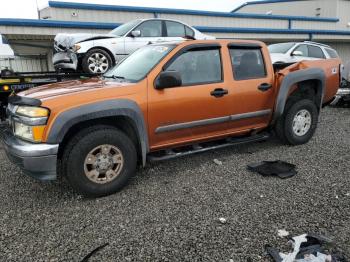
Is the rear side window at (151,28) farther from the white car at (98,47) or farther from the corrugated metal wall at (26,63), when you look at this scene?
the corrugated metal wall at (26,63)

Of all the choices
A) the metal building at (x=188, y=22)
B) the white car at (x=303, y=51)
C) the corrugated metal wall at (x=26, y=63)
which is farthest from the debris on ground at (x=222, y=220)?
the corrugated metal wall at (x=26, y=63)

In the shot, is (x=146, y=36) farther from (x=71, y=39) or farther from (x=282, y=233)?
(x=282, y=233)

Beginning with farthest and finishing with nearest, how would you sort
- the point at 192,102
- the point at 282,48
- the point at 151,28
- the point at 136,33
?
the point at 282,48 → the point at 151,28 → the point at 136,33 → the point at 192,102

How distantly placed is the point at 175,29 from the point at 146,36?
1028 millimetres

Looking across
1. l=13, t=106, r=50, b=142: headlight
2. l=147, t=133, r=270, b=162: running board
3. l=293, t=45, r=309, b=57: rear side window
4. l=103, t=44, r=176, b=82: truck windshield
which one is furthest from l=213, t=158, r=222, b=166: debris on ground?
l=293, t=45, r=309, b=57: rear side window

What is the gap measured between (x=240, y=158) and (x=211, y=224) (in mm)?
2108

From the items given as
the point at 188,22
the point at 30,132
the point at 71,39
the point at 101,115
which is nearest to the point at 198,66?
the point at 101,115

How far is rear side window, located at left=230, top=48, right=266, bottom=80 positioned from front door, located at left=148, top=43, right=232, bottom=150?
29cm

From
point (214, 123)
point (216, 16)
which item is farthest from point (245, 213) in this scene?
point (216, 16)

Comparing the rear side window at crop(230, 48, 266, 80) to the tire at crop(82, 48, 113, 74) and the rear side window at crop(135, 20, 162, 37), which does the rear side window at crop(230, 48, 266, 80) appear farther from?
the rear side window at crop(135, 20, 162, 37)

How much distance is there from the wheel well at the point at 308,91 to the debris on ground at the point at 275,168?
1392 mm

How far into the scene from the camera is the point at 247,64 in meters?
4.96

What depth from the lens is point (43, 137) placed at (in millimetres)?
3389

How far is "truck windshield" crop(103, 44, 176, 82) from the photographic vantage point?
4.23 m
